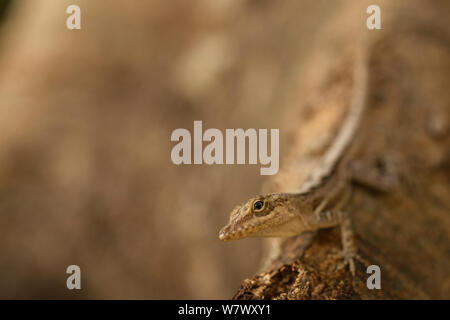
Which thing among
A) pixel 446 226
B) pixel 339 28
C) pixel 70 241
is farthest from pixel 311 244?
pixel 70 241

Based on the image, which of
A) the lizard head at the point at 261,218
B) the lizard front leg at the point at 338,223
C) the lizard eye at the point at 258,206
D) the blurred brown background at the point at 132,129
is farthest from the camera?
the blurred brown background at the point at 132,129

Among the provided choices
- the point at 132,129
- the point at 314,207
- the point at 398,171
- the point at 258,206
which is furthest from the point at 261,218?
the point at 132,129

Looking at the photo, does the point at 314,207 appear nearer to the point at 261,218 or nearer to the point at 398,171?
the point at 261,218

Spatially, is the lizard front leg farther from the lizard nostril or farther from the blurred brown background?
the blurred brown background

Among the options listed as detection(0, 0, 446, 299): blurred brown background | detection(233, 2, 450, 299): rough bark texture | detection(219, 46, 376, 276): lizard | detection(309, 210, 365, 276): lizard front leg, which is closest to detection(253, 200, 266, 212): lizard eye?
detection(219, 46, 376, 276): lizard

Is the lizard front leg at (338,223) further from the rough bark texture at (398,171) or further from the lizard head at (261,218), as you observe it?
the lizard head at (261,218)

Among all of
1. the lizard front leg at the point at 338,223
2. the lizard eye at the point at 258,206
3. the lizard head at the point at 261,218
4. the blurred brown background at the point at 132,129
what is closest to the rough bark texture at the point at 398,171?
the lizard front leg at the point at 338,223

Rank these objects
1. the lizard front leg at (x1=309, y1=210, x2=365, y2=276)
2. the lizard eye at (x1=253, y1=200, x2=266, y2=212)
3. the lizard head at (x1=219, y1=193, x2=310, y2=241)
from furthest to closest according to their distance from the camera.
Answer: the lizard front leg at (x1=309, y1=210, x2=365, y2=276) → the lizard eye at (x1=253, y1=200, x2=266, y2=212) → the lizard head at (x1=219, y1=193, x2=310, y2=241)
